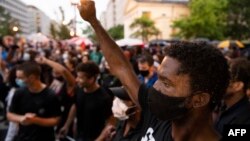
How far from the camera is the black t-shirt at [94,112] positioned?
15.2 feet

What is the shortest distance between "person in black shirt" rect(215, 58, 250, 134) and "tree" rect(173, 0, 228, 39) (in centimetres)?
4488

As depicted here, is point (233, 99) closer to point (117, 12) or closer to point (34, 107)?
point (34, 107)

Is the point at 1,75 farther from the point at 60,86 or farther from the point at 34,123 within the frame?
the point at 34,123

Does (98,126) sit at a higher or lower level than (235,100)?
lower


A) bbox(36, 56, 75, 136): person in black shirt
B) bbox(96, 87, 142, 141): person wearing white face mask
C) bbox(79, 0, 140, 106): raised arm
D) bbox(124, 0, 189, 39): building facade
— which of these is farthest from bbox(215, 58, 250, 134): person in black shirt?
bbox(124, 0, 189, 39): building facade

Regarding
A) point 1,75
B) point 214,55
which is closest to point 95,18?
point 214,55

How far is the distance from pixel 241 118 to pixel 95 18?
1.44 metres

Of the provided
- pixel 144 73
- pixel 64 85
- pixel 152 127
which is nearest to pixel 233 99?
pixel 152 127

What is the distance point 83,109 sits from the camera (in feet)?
15.6

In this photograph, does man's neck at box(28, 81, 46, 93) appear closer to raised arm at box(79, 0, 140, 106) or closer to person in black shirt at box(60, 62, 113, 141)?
person in black shirt at box(60, 62, 113, 141)

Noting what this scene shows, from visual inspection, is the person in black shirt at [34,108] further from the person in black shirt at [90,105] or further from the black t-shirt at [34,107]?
the person in black shirt at [90,105]

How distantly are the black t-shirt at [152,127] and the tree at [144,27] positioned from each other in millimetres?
64853

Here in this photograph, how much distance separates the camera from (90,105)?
4652 mm

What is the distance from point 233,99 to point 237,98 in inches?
1.3
